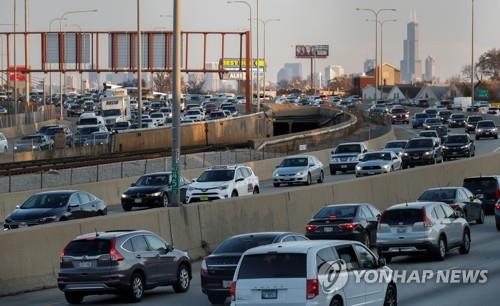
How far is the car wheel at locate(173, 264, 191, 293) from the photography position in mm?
23062

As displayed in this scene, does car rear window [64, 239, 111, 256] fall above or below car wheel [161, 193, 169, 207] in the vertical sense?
above

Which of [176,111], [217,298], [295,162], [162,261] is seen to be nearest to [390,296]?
[217,298]

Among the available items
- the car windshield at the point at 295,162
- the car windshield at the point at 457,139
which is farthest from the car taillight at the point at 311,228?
the car windshield at the point at 457,139

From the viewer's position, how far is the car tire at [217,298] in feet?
68.1

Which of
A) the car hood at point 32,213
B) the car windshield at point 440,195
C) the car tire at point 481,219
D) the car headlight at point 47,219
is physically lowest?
the car tire at point 481,219

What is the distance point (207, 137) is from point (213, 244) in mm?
49162

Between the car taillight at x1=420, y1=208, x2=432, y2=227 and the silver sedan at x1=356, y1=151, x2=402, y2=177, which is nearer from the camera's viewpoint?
the car taillight at x1=420, y1=208, x2=432, y2=227

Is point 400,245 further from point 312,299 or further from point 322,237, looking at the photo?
point 312,299

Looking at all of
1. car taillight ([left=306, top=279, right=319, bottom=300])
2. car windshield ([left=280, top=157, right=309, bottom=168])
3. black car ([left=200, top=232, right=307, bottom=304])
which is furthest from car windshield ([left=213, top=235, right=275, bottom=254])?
car windshield ([left=280, top=157, right=309, bottom=168])

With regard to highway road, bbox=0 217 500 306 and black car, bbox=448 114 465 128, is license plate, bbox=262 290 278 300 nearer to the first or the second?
highway road, bbox=0 217 500 306

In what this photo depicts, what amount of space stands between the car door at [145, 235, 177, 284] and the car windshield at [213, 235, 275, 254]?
1.49 meters

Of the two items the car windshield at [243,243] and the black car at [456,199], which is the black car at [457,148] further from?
the car windshield at [243,243]

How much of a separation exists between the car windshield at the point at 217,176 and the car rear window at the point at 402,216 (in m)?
15.4

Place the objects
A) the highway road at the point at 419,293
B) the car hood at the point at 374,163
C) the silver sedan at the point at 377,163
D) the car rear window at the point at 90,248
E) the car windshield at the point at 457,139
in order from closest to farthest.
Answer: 1. the highway road at the point at 419,293
2. the car rear window at the point at 90,248
3. the silver sedan at the point at 377,163
4. the car hood at the point at 374,163
5. the car windshield at the point at 457,139
